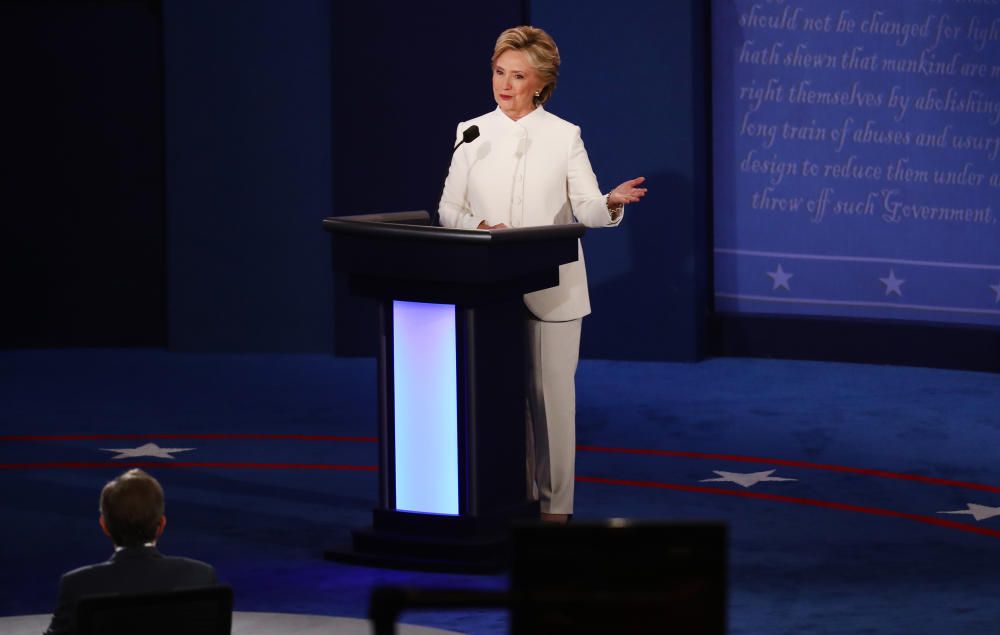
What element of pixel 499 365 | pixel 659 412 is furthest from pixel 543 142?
pixel 659 412

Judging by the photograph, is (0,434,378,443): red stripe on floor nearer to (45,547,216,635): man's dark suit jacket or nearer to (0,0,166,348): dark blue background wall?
(0,0,166,348): dark blue background wall

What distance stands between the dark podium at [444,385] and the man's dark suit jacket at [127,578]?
2.21 metres

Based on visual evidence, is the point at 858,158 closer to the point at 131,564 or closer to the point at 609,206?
the point at 609,206

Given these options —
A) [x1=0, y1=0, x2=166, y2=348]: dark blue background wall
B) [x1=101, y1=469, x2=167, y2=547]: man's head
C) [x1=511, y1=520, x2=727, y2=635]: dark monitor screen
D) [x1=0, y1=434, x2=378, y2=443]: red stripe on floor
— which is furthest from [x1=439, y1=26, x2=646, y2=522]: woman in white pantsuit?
[x1=0, y1=0, x2=166, y2=348]: dark blue background wall

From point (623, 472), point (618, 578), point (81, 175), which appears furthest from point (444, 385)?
point (81, 175)

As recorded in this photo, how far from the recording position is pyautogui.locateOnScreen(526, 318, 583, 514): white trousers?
6188mm

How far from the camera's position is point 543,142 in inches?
242

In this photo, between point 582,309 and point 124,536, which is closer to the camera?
point 124,536

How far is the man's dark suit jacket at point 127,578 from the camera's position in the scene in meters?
3.59

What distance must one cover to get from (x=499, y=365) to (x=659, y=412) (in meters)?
2.80

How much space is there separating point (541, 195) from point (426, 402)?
791 millimetres

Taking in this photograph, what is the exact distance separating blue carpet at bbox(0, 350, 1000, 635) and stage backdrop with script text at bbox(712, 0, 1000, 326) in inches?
18.0

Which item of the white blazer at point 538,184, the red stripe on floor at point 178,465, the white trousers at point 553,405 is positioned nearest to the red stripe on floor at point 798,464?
the red stripe on floor at point 178,465

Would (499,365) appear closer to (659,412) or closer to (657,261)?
(659,412)
